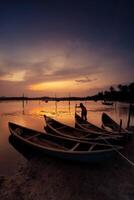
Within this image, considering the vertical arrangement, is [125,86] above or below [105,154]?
above

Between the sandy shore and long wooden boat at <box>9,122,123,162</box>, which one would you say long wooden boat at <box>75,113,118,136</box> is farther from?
the sandy shore

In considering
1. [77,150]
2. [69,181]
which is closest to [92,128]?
[77,150]

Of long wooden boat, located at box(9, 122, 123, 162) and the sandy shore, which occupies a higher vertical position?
long wooden boat, located at box(9, 122, 123, 162)

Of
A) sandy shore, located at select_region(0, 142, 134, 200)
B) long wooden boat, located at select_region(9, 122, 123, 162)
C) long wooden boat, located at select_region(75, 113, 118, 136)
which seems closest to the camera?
sandy shore, located at select_region(0, 142, 134, 200)

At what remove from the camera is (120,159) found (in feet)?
28.2

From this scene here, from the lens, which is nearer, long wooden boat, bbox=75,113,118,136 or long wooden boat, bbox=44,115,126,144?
long wooden boat, bbox=44,115,126,144

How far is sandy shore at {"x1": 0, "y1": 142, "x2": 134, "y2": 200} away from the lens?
18.2 ft

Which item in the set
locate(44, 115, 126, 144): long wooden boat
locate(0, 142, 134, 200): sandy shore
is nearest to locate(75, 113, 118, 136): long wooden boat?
locate(44, 115, 126, 144): long wooden boat

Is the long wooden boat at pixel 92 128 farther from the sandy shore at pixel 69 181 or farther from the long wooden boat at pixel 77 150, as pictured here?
the sandy shore at pixel 69 181

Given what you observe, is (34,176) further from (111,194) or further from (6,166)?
(111,194)

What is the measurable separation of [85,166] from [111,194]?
2.33m

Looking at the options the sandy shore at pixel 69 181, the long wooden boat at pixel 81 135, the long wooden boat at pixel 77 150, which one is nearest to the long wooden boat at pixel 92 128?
the long wooden boat at pixel 81 135

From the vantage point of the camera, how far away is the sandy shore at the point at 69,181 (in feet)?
18.2

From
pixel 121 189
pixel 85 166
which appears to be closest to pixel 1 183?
pixel 85 166
